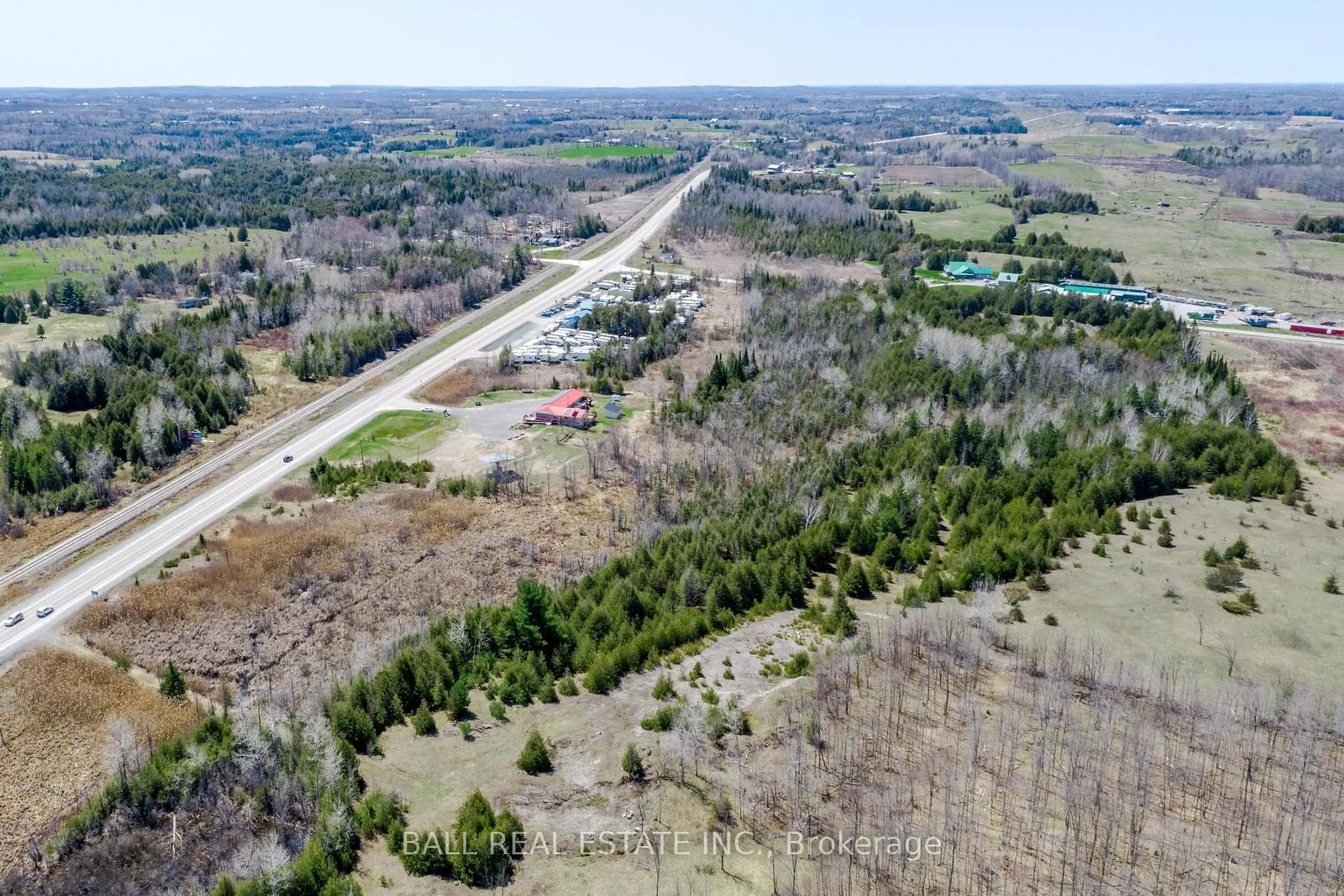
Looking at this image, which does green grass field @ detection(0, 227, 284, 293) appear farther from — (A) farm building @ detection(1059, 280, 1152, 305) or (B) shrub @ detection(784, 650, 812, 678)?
(B) shrub @ detection(784, 650, 812, 678)

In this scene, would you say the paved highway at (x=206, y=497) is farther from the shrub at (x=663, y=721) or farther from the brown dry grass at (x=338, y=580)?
the shrub at (x=663, y=721)

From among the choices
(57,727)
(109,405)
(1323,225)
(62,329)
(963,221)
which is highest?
(1323,225)

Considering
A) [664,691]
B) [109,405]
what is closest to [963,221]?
[109,405]

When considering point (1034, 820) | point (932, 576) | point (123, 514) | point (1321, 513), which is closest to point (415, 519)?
point (123, 514)

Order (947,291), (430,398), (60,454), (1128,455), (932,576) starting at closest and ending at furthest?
(932,576), (1128,455), (60,454), (430,398), (947,291)

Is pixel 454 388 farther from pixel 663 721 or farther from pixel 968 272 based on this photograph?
pixel 968 272

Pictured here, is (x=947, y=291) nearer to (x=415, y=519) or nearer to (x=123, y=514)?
(x=415, y=519)

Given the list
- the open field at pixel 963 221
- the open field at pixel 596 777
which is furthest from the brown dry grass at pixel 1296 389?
the open field at pixel 963 221
